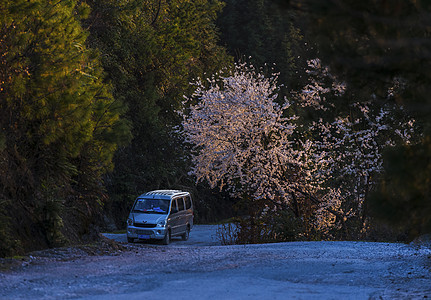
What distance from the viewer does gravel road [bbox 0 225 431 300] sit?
10547mm

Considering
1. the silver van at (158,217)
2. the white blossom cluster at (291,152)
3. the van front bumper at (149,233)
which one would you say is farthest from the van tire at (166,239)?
the white blossom cluster at (291,152)

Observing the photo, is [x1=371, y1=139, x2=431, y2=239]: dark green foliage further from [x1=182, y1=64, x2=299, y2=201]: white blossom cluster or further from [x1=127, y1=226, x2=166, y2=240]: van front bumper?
[x1=182, y1=64, x2=299, y2=201]: white blossom cluster

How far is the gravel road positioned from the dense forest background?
55.0 inches

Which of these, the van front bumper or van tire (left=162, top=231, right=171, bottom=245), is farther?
van tire (left=162, top=231, right=171, bottom=245)

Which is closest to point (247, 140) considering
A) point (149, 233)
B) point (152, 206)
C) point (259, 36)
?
point (152, 206)

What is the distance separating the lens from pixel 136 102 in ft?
114

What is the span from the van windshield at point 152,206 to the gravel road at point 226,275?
5097 millimetres

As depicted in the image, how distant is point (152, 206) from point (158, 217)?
71 cm

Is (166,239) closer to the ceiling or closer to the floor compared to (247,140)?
closer to the floor

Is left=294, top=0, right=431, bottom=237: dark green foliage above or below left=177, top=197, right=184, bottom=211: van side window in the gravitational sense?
above

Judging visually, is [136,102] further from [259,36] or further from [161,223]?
[259,36]

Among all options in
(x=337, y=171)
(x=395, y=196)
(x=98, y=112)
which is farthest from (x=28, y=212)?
(x=337, y=171)

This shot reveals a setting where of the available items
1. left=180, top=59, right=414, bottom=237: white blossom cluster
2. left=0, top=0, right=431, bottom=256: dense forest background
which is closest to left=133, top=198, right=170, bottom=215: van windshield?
left=0, top=0, right=431, bottom=256: dense forest background

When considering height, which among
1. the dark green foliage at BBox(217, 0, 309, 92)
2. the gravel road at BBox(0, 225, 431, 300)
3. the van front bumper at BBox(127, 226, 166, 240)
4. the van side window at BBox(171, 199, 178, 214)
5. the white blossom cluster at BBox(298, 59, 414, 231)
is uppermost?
the dark green foliage at BBox(217, 0, 309, 92)
